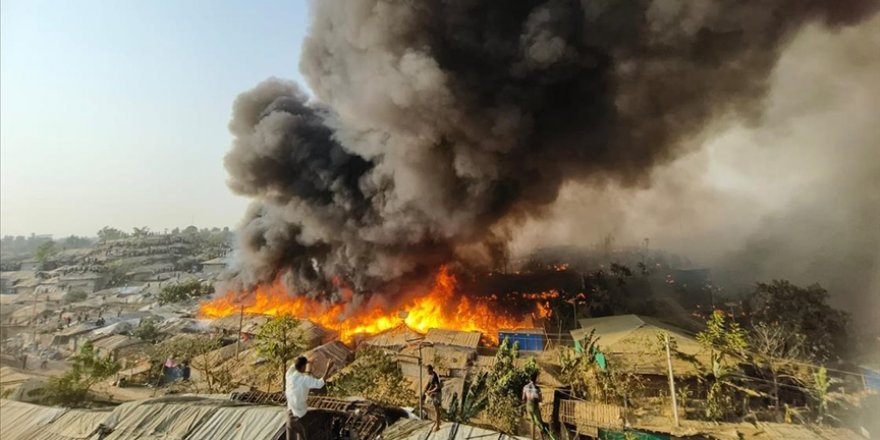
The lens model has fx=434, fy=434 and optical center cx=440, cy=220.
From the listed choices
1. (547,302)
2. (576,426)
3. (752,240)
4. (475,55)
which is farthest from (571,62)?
(752,240)

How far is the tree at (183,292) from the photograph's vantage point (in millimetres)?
33688

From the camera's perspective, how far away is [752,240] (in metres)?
26.8

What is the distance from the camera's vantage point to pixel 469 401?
37.5 ft

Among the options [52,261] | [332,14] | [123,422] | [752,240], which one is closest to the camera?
[123,422]

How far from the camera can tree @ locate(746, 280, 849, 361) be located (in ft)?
52.2

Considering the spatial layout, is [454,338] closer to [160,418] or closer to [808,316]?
[160,418]

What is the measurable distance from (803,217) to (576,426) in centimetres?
2080

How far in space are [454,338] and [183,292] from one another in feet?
87.8

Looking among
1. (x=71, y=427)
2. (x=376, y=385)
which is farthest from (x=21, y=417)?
(x=376, y=385)

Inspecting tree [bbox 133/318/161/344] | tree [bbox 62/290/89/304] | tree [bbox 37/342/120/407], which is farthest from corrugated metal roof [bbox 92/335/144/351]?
tree [bbox 62/290/89/304]

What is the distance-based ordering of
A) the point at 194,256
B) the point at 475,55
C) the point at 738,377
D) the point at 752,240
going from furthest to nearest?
the point at 194,256, the point at 752,240, the point at 475,55, the point at 738,377

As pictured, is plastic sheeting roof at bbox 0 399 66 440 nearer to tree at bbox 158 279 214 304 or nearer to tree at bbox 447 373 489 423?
tree at bbox 447 373 489 423

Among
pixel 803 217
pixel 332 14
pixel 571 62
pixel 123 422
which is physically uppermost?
pixel 332 14

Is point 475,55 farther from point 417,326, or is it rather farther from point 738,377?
point 738,377
